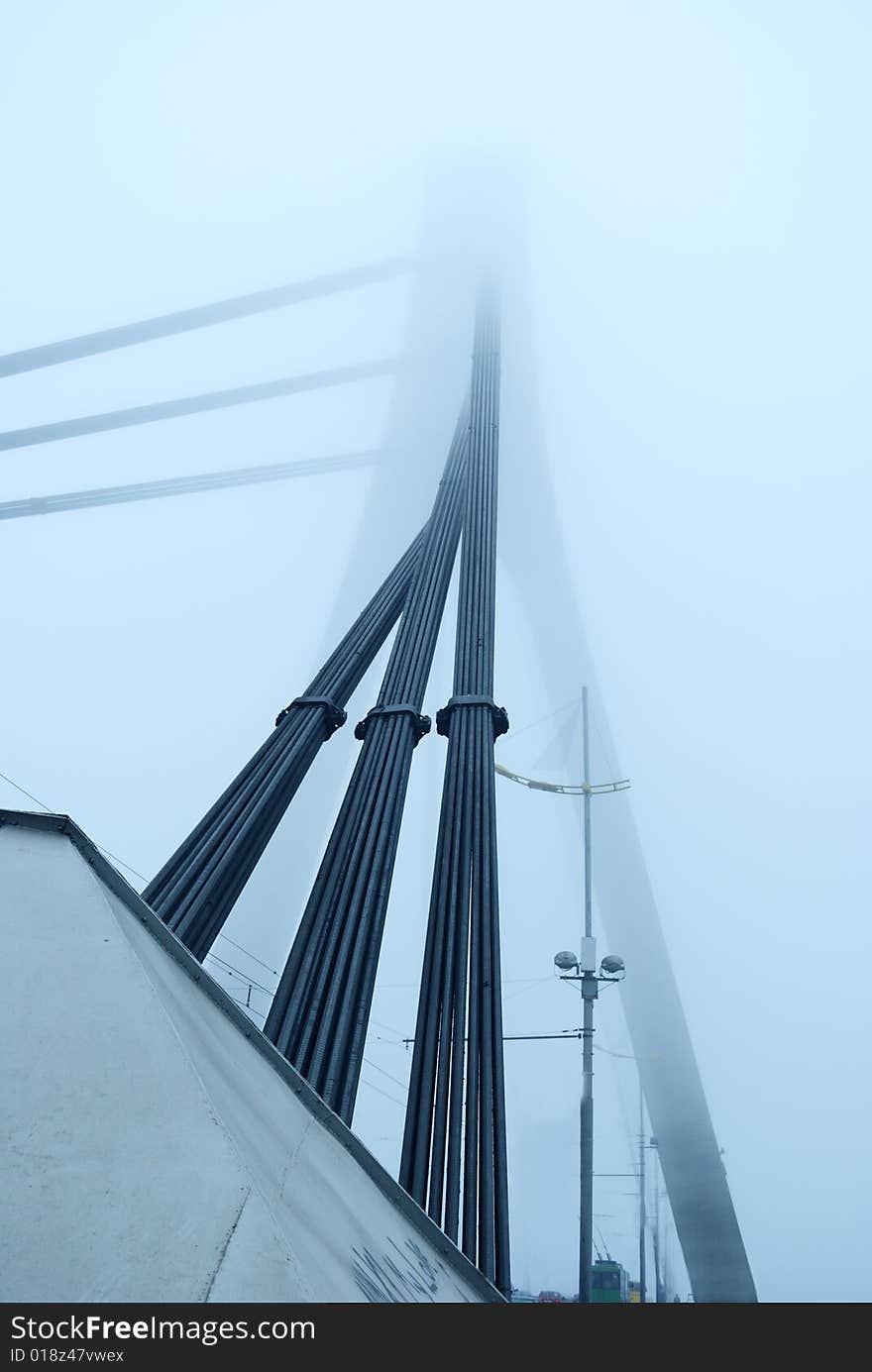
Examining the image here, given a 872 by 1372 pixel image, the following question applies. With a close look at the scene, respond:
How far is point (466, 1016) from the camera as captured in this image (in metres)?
10.5

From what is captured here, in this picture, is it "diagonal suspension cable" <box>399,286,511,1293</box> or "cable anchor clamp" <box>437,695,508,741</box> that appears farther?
"cable anchor clamp" <box>437,695,508,741</box>

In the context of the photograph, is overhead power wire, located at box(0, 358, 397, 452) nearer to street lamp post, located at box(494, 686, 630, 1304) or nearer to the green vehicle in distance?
street lamp post, located at box(494, 686, 630, 1304)

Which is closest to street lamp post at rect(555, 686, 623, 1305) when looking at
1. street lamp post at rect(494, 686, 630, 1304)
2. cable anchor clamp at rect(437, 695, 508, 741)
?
street lamp post at rect(494, 686, 630, 1304)

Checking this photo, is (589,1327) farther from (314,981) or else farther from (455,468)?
(455,468)

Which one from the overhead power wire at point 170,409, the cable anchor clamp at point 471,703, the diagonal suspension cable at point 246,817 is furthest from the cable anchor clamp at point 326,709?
the overhead power wire at point 170,409

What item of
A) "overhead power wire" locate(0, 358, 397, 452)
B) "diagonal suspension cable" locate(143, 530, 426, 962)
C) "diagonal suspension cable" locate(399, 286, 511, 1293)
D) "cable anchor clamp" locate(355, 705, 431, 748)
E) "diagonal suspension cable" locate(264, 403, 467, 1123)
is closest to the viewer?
"diagonal suspension cable" locate(399, 286, 511, 1293)

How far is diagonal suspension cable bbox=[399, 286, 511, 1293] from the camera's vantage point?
30.0 ft

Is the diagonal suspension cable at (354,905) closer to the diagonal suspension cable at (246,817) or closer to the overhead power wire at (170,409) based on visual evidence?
the diagonal suspension cable at (246,817)

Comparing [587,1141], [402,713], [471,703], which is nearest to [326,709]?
[402,713]

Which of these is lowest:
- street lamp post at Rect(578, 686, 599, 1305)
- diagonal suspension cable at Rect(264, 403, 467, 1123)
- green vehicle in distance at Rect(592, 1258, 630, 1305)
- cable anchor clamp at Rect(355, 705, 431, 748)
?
green vehicle in distance at Rect(592, 1258, 630, 1305)

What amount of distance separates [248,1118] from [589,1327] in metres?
1.48

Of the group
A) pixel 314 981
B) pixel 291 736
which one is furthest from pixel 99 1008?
pixel 291 736

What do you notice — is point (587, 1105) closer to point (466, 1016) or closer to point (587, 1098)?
point (587, 1098)

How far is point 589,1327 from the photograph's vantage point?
11.7 ft
